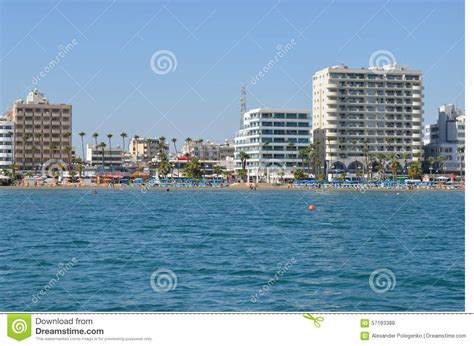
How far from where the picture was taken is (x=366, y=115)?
17450 centimetres

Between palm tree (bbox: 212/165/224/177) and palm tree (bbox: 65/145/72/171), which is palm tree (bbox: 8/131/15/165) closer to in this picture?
palm tree (bbox: 65/145/72/171)

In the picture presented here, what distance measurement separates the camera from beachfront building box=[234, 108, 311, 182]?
171625 millimetres

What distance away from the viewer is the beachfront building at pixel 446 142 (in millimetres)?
176875

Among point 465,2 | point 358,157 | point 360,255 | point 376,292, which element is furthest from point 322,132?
point 465,2

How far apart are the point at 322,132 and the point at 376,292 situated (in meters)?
156

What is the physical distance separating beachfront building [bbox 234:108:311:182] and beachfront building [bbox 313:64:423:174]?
6313mm

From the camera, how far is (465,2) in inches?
378

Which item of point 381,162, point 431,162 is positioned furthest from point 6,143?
point 431,162

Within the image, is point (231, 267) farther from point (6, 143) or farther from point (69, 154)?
point (6, 143)

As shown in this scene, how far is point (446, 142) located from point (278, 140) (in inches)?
1851
